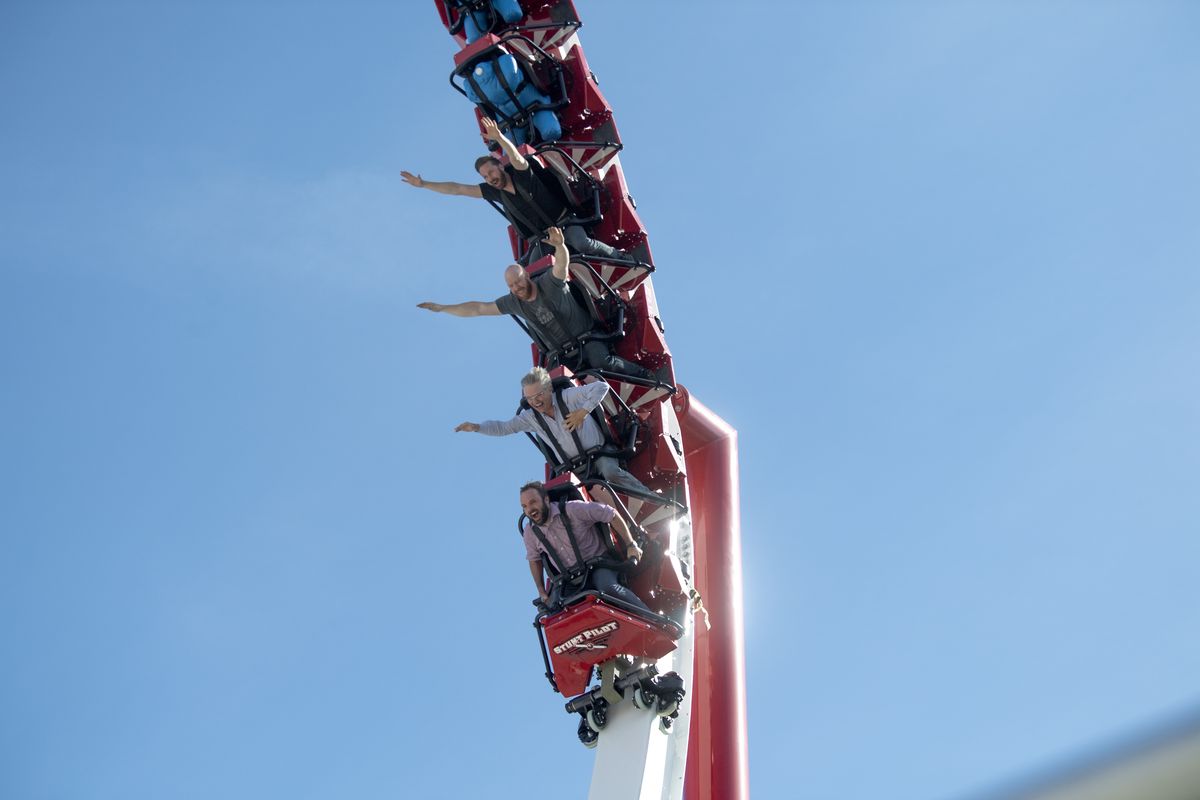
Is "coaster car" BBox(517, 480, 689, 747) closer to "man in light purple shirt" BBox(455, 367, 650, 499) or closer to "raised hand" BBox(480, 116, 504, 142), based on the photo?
"man in light purple shirt" BBox(455, 367, 650, 499)

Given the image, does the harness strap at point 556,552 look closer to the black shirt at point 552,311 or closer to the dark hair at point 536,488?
the dark hair at point 536,488

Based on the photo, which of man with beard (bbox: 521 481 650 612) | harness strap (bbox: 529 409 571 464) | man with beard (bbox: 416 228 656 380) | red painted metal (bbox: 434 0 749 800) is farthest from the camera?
red painted metal (bbox: 434 0 749 800)

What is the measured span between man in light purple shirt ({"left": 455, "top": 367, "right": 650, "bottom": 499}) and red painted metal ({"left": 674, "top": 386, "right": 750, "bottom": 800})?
1.77 m

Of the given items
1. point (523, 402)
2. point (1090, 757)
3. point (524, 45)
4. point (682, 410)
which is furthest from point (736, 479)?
point (1090, 757)

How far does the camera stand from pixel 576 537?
31.2 feet

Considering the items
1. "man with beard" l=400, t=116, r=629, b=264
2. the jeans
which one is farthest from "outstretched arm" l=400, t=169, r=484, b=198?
the jeans

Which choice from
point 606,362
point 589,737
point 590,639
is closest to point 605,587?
point 590,639

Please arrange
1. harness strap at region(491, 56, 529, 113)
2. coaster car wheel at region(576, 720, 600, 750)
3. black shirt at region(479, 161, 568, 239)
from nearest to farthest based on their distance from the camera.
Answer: coaster car wheel at region(576, 720, 600, 750)
black shirt at region(479, 161, 568, 239)
harness strap at region(491, 56, 529, 113)

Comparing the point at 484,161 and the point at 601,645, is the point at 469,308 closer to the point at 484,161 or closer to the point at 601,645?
the point at 484,161

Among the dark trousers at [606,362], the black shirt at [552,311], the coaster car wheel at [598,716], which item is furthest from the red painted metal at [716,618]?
the coaster car wheel at [598,716]

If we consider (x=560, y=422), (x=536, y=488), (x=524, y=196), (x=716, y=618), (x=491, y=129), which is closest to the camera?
(x=536, y=488)

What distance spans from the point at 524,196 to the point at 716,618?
435 centimetres

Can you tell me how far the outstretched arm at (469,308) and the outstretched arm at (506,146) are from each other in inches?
52.6

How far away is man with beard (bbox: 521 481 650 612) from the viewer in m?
9.43
